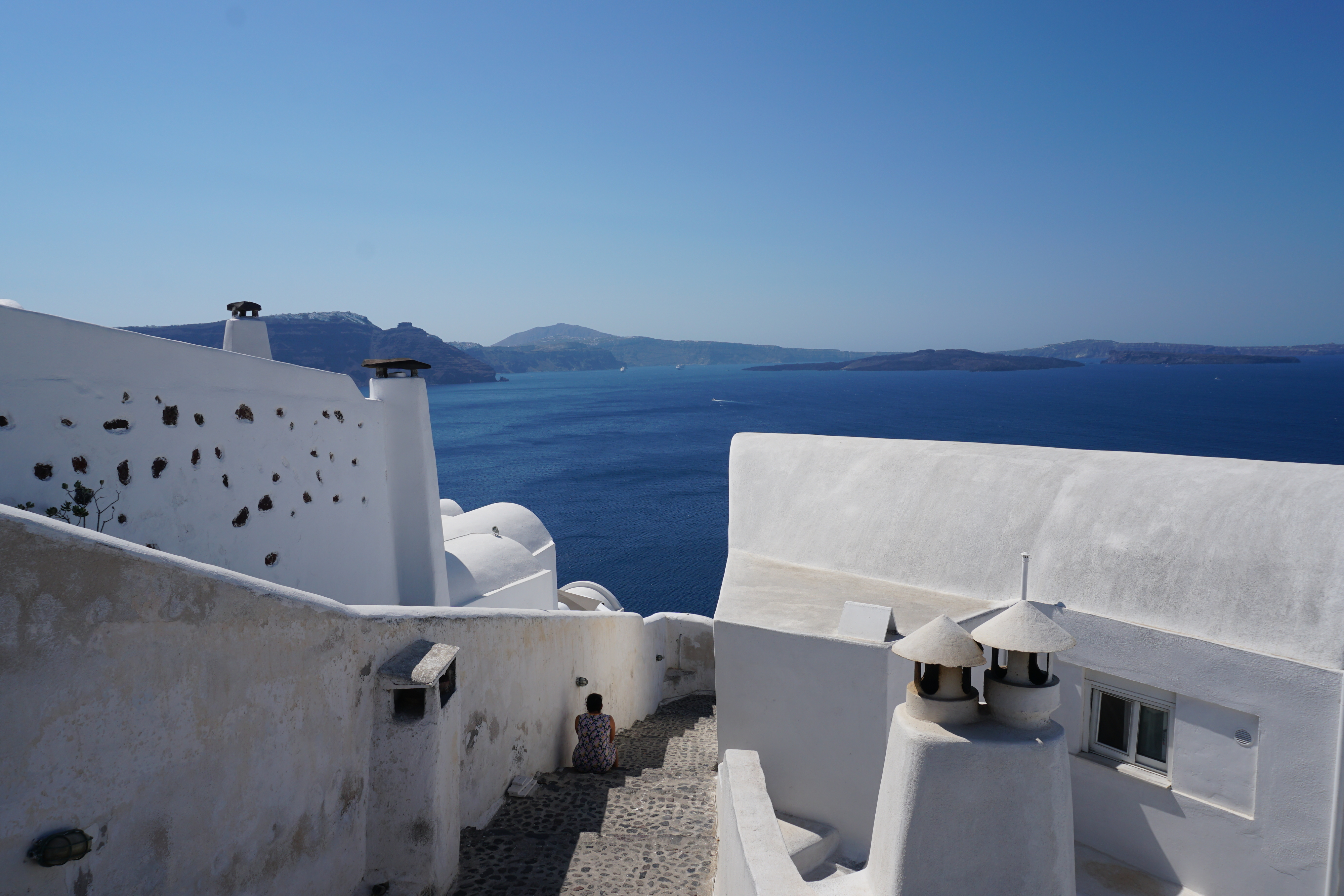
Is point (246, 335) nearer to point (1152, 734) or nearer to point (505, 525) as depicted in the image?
point (505, 525)

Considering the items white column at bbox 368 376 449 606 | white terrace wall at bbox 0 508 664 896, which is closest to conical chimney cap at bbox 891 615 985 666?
white terrace wall at bbox 0 508 664 896

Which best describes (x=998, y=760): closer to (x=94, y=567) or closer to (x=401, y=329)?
(x=94, y=567)

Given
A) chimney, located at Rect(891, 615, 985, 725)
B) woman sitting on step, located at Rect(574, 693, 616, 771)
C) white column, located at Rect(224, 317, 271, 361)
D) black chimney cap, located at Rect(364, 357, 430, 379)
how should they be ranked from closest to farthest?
chimney, located at Rect(891, 615, 985, 725)
woman sitting on step, located at Rect(574, 693, 616, 771)
white column, located at Rect(224, 317, 271, 361)
black chimney cap, located at Rect(364, 357, 430, 379)

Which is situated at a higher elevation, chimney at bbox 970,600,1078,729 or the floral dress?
chimney at bbox 970,600,1078,729

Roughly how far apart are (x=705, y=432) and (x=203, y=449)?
78.1 metres

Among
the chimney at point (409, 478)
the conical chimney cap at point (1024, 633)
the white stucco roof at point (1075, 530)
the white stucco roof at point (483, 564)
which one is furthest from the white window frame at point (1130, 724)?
the white stucco roof at point (483, 564)

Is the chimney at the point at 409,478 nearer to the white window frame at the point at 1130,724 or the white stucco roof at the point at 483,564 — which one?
the white stucco roof at the point at 483,564

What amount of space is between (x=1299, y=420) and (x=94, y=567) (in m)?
98.7

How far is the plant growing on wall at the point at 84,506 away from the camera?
5.49 m

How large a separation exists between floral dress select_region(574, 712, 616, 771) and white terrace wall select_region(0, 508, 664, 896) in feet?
11.1

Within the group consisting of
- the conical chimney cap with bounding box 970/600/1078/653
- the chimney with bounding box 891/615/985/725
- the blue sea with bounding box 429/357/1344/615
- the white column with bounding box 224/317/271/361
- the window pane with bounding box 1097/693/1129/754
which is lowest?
the blue sea with bounding box 429/357/1344/615

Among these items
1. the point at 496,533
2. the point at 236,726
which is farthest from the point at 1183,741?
the point at 496,533

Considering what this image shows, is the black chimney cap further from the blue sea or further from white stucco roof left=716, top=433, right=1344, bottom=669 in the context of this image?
the blue sea

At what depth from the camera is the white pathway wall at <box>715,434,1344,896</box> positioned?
7172mm
